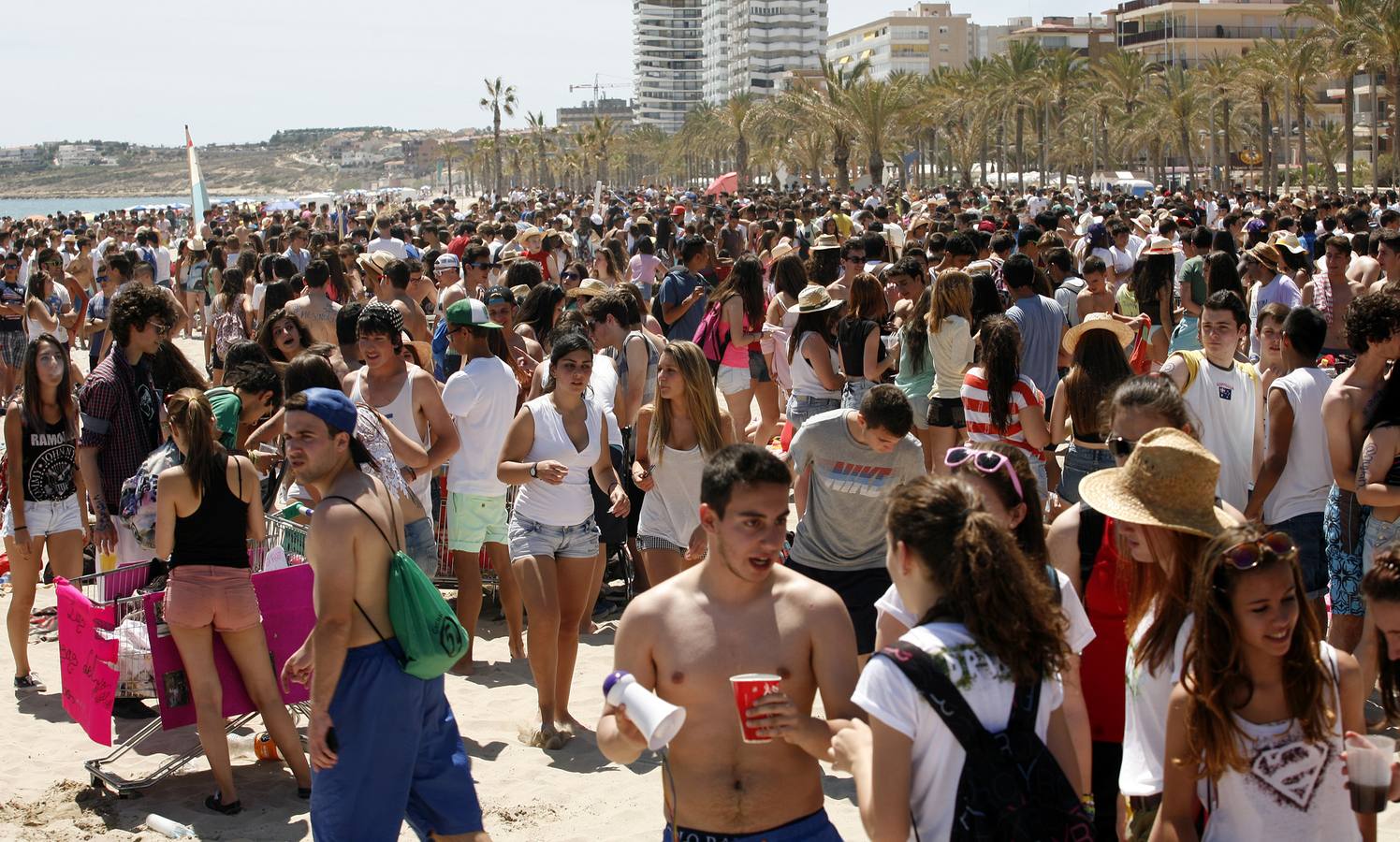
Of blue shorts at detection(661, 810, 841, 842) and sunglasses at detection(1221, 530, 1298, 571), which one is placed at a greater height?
sunglasses at detection(1221, 530, 1298, 571)

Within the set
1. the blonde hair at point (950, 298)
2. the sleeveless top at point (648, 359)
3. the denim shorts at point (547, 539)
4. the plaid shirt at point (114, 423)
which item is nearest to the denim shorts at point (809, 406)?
the blonde hair at point (950, 298)

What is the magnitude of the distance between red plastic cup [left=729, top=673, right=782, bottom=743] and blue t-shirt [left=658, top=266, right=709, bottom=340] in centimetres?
845

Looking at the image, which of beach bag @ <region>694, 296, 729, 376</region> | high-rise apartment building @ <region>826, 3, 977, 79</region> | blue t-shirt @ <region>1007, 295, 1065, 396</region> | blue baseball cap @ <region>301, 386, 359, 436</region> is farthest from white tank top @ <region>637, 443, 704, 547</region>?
high-rise apartment building @ <region>826, 3, 977, 79</region>

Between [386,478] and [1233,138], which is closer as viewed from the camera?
[386,478]

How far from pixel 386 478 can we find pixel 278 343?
3.96m

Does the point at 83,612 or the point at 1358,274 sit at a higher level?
the point at 1358,274

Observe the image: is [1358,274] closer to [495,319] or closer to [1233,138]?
[495,319]

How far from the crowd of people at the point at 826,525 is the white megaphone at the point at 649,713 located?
9 centimetres

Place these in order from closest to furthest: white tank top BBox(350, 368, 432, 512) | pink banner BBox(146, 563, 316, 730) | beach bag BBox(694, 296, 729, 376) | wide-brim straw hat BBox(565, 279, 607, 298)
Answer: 1. pink banner BBox(146, 563, 316, 730)
2. white tank top BBox(350, 368, 432, 512)
3. beach bag BBox(694, 296, 729, 376)
4. wide-brim straw hat BBox(565, 279, 607, 298)

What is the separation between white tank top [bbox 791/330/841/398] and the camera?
326 inches

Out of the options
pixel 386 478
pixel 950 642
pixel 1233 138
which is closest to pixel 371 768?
pixel 386 478

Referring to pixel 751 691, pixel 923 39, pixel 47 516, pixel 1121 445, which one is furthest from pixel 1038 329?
pixel 923 39

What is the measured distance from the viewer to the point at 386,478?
4945 mm

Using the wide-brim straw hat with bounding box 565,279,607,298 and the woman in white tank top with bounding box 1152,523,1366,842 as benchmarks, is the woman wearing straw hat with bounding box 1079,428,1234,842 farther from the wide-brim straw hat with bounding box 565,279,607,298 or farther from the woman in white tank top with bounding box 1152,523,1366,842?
the wide-brim straw hat with bounding box 565,279,607,298
